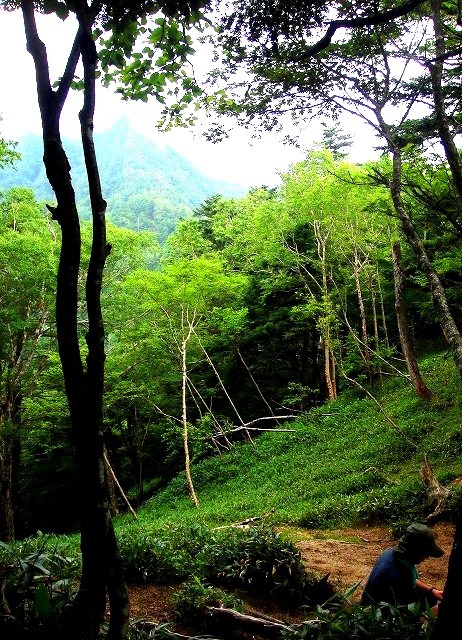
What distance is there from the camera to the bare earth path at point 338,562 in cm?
445

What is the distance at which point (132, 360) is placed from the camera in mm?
17188

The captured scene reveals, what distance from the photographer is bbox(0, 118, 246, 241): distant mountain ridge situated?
87125 mm

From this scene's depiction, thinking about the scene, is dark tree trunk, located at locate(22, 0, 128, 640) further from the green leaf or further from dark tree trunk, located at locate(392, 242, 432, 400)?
dark tree trunk, located at locate(392, 242, 432, 400)

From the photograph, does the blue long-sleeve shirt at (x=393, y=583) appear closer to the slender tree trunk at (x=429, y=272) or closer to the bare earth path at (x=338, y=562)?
the bare earth path at (x=338, y=562)

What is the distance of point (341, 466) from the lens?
12.9 metres

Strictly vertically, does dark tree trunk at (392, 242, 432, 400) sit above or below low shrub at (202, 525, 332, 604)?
above

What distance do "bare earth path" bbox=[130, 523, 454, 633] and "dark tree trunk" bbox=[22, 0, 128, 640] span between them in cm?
148

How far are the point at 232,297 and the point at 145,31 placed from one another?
17619 millimetres

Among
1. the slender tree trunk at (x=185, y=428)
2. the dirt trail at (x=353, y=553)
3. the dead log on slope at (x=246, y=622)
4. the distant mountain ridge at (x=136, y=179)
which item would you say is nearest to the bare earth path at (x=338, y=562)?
the dirt trail at (x=353, y=553)

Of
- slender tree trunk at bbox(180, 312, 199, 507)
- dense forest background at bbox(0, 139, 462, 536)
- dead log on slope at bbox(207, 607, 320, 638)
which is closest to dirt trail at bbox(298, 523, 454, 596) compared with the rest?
dead log on slope at bbox(207, 607, 320, 638)

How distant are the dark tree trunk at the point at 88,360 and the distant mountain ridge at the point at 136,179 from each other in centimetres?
7345

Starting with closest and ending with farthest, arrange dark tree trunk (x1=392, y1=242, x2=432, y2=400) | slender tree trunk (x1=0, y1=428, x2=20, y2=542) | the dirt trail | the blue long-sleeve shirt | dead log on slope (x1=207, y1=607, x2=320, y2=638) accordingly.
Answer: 1. the blue long-sleeve shirt
2. dead log on slope (x1=207, y1=607, x2=320, y2=638)
3. the dirt trail
4. slender tree trunk (x1=0, y1=428, x2=20, y2=542)
5. dark tree trunk (x1=392, y1=242, x2=432, y2=400)

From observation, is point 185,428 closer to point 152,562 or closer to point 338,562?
point 338,562

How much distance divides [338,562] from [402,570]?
12.1ft
